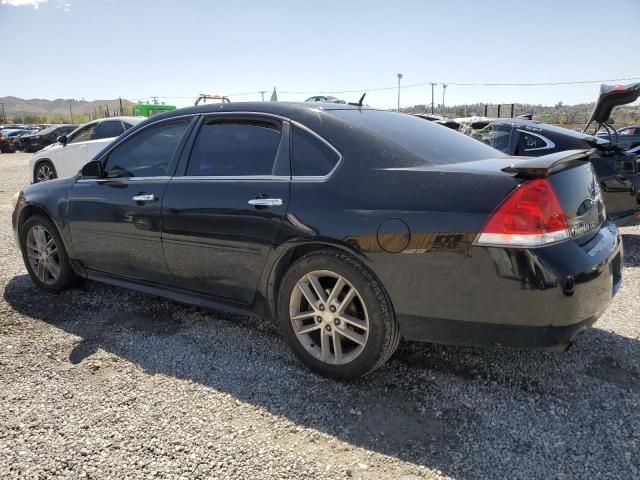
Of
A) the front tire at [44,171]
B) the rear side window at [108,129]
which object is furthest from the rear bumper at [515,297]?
the front tire at [44,171]

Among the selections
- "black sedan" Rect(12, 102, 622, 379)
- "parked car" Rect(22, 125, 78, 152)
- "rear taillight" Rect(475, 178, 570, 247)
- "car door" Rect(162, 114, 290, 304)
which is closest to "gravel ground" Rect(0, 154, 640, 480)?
"black sedan" Rect(12, 102, 622, 379)

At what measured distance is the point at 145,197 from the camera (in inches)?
145

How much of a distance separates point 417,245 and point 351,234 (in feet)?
1.19

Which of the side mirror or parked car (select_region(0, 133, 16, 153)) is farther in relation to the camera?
parked car (select_region(0, 133, 16, 153))

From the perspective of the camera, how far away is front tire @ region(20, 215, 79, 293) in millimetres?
4492

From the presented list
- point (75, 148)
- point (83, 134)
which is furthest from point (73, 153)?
point (83, 134)

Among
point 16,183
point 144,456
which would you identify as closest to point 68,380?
point 144,456

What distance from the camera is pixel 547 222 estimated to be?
2.42 meters

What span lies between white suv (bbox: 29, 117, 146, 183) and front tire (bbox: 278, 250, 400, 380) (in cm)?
921

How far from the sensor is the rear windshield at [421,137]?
2.95m

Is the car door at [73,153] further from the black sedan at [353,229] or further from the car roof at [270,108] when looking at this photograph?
the car roof at [270,108]

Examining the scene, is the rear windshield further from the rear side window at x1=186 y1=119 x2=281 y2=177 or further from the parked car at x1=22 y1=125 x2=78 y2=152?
the parked car at x1=22 y1=125 x2=78 y2=152

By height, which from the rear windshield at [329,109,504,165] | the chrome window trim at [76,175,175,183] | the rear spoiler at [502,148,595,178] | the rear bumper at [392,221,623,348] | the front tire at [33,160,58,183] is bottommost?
the front tire at [33,160,58,183]

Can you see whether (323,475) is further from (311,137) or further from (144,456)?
(311,137)
